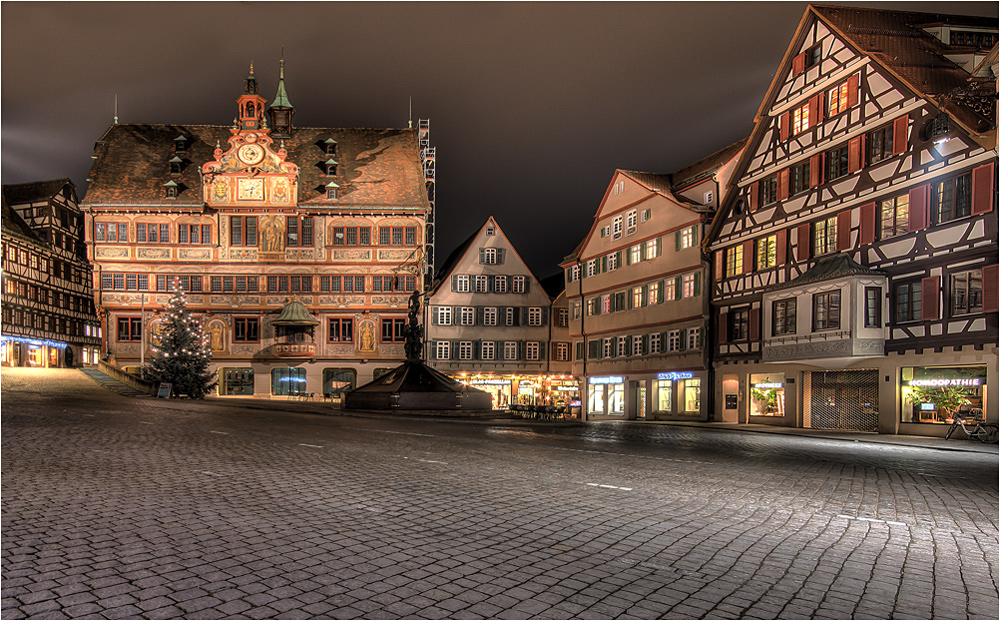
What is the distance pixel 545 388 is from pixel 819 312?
97.0 feet

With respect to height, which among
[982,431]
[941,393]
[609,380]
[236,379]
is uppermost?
[941,393]

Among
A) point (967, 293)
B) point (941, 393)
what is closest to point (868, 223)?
point (967, 293)

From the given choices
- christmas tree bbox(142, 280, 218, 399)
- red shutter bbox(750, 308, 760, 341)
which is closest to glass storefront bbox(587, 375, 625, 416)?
red shutter bbox(750, 308, 760, 341)

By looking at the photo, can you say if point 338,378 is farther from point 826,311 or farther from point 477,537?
point 477,537

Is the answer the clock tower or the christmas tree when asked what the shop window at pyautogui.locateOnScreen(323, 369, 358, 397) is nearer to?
the christmas tree

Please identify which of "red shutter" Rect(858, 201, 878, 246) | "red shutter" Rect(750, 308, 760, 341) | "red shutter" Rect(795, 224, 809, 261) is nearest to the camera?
"red shutter" Rect(858, 201, 878, 246)

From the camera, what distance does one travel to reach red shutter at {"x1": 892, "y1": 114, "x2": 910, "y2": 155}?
26.8 m

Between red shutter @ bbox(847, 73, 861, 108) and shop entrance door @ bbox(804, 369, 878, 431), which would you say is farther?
red shutter @ bbox(847, 73, 861, 108)

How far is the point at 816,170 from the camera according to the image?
102 ft

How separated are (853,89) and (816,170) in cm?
326

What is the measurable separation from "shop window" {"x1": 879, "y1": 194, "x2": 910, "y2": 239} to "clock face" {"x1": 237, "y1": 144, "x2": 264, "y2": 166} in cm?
4147

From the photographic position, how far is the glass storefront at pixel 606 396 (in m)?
46.1

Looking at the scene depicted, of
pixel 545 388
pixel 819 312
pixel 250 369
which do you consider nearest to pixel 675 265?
pixel 819 312

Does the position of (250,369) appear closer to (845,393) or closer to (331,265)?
(331,265)
